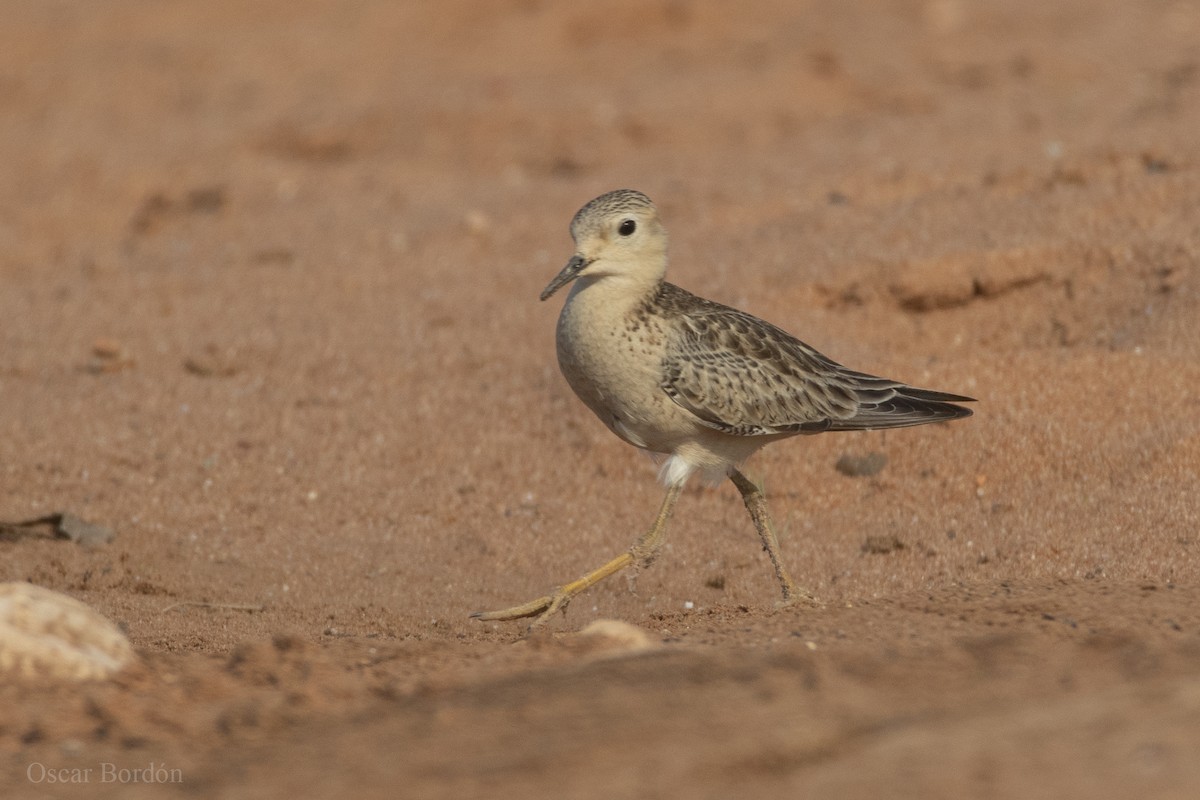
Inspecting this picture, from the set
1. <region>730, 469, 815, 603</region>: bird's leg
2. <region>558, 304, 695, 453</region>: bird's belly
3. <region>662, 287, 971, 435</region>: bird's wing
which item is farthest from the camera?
<region>730, 469, 815, 603</region>: bird's leg

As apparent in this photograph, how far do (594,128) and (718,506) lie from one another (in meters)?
6.79

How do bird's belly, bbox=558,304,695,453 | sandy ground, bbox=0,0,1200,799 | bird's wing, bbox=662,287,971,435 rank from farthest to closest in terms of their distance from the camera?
bird's wing, bbox=662,287,971,435 → bird's belly, bbox=558,304,695,453 → sandy ground, bbox=0,0,1200,799

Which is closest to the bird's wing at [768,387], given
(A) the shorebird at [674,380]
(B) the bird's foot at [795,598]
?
(A) the shorebird at [674,380]

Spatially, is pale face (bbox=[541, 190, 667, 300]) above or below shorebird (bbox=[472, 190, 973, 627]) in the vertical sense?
above

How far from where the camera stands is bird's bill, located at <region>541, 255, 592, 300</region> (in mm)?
5613

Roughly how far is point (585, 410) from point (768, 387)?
2042mm

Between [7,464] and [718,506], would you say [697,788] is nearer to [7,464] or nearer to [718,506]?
[718,506]

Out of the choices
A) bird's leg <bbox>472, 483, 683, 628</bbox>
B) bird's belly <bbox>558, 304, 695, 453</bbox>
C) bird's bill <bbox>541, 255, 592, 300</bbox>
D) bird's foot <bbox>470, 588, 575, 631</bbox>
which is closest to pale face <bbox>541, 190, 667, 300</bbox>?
bird's bill <bbox>541, 255, 592, 300</bbox>

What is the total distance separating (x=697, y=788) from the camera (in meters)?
3.15

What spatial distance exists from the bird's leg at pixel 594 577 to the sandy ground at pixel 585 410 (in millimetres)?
164

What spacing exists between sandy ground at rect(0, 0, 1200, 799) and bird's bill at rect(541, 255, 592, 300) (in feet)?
4.28

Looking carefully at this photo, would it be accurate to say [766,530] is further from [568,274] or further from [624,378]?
[568,274]

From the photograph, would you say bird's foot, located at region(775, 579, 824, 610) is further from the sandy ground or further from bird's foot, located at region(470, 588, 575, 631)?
bird's foot, located at region(470, 588, 575, 631)

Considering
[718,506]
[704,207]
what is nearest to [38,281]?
[704,207]
